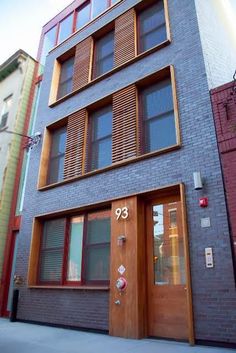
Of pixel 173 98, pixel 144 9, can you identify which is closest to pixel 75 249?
pixel 173 98

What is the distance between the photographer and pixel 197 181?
20.5 ft

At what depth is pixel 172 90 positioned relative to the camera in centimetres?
777

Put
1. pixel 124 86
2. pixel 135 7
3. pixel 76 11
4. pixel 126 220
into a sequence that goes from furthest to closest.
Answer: pixel 76 11 → pixel 135 7 → pixel 124 86 → pixel 126 220

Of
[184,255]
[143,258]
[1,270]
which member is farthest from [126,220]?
[1,270]

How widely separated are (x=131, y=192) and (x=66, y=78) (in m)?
6.67

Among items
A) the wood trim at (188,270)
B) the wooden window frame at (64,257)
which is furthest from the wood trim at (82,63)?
the wood trim at (188,270)

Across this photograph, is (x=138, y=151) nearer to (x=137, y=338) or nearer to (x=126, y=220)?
(x=126, y=220)

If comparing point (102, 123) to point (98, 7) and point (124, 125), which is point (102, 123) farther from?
point (98, 7)

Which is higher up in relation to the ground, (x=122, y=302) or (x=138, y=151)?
(x=138, y=151)

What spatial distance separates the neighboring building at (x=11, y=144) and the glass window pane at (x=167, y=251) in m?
6.07

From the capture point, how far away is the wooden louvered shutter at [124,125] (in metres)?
8.12

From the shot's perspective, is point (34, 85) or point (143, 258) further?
point (34, 85)

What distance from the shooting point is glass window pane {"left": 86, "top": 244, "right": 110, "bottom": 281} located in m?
7.66

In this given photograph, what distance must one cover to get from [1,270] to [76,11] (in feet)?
36.3
